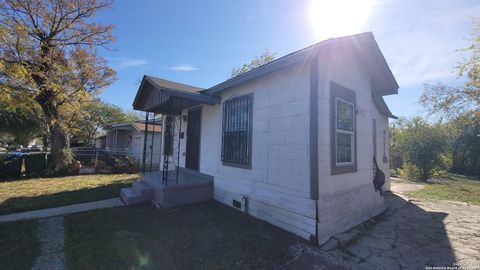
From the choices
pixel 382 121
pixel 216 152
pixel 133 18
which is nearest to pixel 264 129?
pixel 216 152

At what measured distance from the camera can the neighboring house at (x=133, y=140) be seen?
15.2 metres

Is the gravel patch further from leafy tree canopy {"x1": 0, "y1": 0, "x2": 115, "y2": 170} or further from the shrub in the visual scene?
the shrub

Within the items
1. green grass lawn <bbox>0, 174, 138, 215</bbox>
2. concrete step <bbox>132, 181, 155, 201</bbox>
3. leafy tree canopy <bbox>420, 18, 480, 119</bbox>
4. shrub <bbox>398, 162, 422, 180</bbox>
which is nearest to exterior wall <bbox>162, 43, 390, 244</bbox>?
concrete step <bbox>132, 181, 155, 201</bbox>

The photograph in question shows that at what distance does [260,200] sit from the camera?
455cm

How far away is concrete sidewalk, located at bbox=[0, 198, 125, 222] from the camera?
459 cm

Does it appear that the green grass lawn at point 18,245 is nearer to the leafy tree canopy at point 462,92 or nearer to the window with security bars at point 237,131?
the window with security bars at point 237,131

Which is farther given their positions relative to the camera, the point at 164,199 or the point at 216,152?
the point at 216,152

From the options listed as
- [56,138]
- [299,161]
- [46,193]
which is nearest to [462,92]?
[299,161]

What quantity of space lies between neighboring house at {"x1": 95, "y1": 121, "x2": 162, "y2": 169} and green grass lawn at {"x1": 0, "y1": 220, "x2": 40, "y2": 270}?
26.3 feet

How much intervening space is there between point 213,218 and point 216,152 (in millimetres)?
1971

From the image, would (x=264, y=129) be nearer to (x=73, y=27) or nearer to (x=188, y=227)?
(x=188, y=227)

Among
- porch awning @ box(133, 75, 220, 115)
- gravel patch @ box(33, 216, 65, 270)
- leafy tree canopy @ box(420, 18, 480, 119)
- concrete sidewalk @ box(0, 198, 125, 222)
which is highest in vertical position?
leafy tree canopy @ box(420, 18, 480, 119)

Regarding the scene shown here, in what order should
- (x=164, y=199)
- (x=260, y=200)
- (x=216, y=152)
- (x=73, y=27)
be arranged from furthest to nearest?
1. (x=73, y=27)
2. (x=216, y=152)
3. (x=164, y=199)
4. (x=260, y=200)

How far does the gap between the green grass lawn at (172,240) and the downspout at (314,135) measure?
0.82 metres
